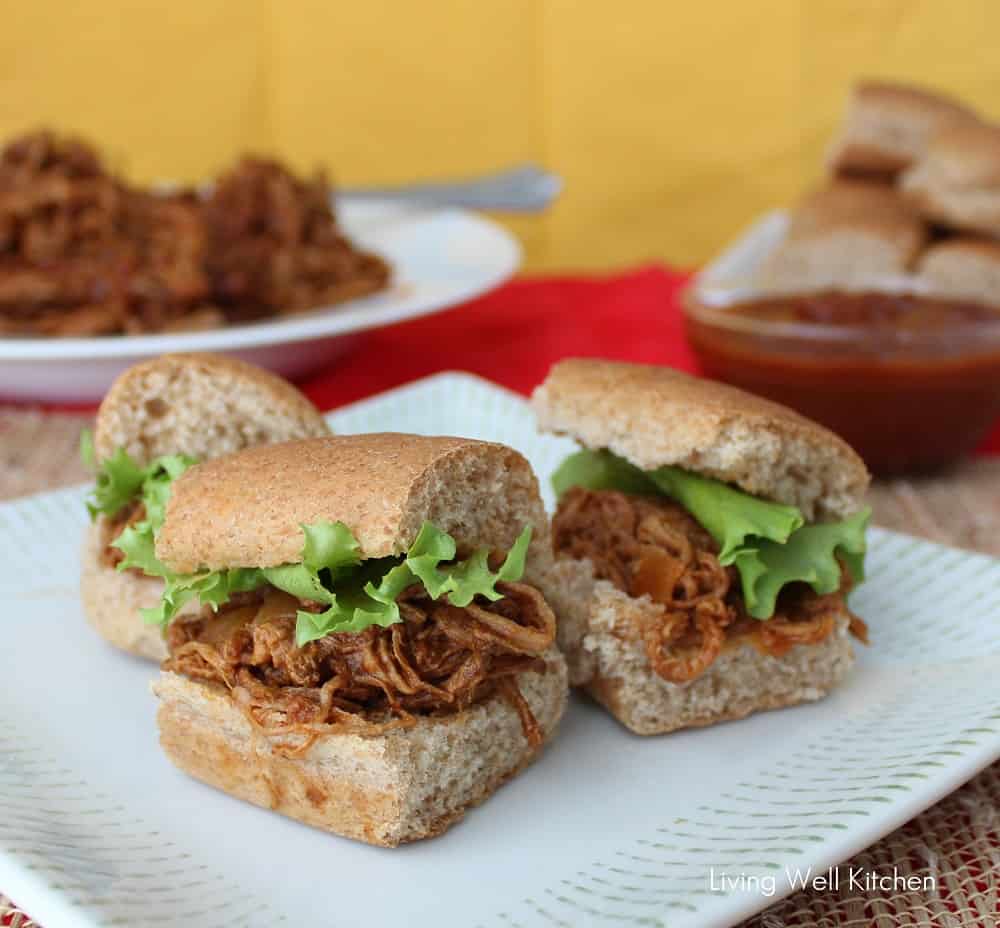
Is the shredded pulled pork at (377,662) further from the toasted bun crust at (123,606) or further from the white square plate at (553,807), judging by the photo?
the toasted bun crust at (123,606)

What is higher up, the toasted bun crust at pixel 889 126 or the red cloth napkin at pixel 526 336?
the toasted bun crust at pixel 889 126

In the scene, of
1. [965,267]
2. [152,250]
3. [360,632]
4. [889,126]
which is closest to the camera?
[360,632]

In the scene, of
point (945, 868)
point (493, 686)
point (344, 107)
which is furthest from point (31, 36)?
point (945, 868)

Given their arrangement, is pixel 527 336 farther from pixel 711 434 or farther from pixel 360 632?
pixel 360 632

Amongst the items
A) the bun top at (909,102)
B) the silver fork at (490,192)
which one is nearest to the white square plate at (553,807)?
the silver fork at (490,192)

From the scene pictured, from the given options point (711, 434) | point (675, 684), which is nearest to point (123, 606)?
point (675, 684)

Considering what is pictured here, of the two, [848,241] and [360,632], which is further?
[848,241]

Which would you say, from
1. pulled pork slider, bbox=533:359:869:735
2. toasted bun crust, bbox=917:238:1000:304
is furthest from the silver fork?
pulled pork slider, bbox=533:359:869:735
